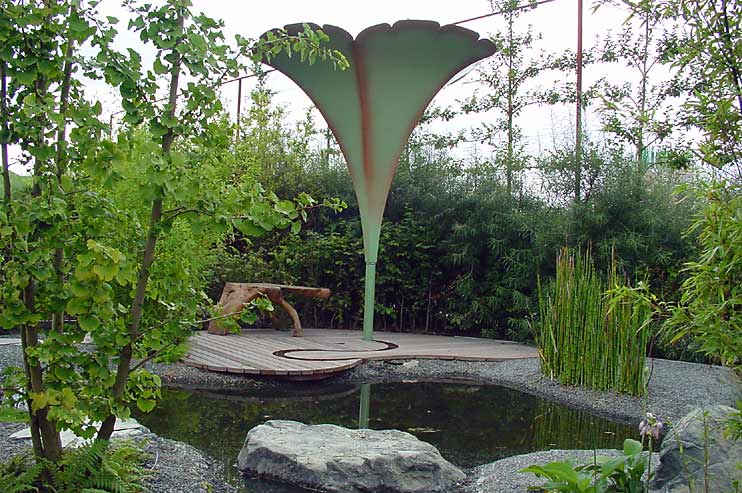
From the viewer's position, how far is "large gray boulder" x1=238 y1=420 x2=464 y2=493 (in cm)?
255

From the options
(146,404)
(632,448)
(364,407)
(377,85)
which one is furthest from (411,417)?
(377,85)

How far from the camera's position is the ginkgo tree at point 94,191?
1641mm

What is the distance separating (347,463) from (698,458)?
47.6 inches

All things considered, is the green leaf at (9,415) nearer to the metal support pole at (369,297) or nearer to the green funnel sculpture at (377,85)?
the green funnel sculpture at (377,85)

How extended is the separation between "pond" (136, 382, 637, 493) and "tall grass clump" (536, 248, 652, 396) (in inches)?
13.6

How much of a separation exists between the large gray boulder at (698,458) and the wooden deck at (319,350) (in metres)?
2.72

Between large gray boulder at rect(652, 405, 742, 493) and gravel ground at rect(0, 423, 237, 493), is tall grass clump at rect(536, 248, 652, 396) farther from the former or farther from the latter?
gravel ground at rect(0, 423, 237, 493)

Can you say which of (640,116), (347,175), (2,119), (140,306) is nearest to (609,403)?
(640,116)

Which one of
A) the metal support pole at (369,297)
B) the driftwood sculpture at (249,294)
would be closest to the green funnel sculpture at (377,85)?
the metal support pole at (369,297)

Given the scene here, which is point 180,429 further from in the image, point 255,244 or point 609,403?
point 255,244

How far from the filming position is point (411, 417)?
3.82 m

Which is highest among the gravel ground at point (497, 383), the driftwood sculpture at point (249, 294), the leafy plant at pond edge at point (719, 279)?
the leafy plant at pond edge at point (719, 279)

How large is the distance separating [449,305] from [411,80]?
8.21ft

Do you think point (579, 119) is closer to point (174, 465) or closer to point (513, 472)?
point (513, 472)
